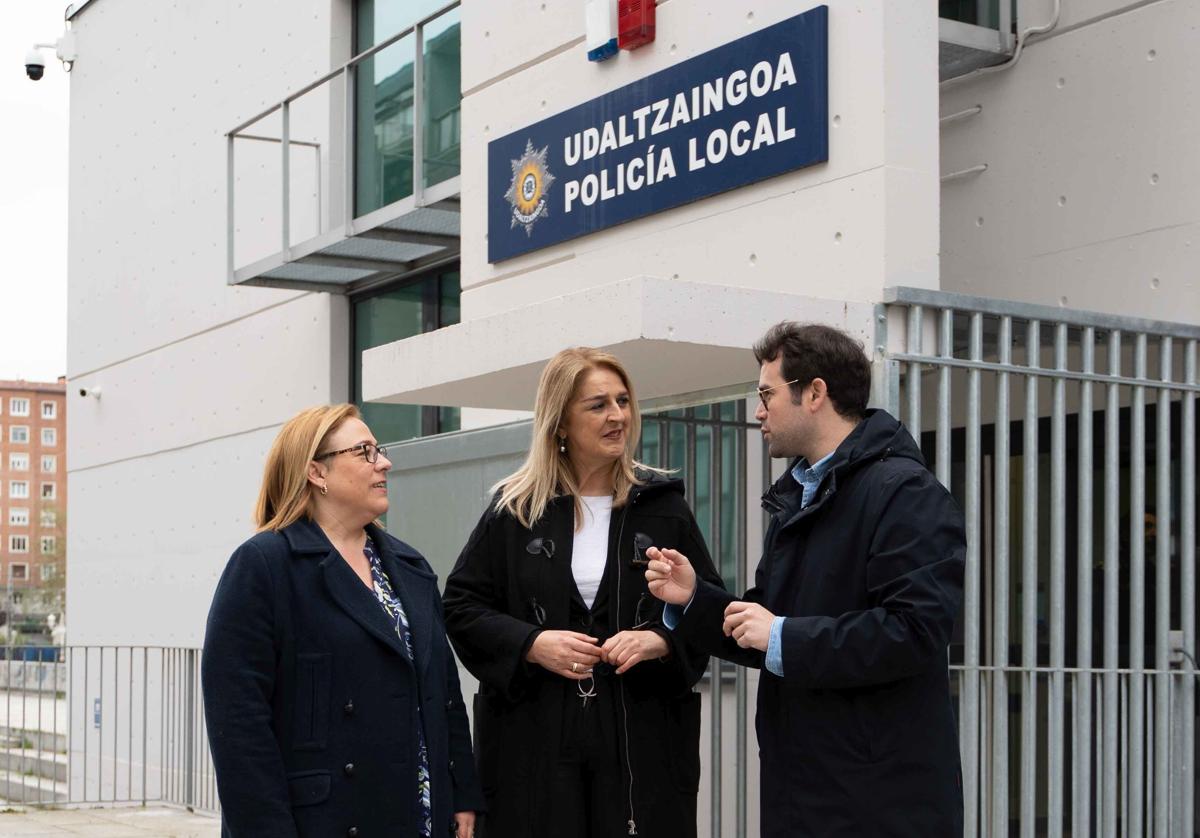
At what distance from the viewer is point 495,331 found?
600 cm

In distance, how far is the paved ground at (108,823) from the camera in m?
11.1

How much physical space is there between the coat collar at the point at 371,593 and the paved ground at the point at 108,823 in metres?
7.61

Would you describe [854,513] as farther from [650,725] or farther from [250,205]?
[250,205]

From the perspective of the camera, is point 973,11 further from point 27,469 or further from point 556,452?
point 27,469

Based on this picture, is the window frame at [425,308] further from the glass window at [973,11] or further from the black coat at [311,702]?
the black coat at [311,702]

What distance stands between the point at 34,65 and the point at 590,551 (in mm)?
14642

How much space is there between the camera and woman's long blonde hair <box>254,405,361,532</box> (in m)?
4.05

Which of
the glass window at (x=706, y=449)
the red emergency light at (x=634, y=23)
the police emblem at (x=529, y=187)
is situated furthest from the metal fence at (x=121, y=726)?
the red emergency light at (x=634, y=23)

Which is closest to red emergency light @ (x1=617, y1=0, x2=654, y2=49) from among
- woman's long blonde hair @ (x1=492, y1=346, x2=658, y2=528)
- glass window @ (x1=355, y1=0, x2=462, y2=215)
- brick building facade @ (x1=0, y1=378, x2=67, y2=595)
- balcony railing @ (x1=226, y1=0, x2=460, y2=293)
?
balcony railing @ (x1=226, y1=0, x2=460, y2=293)

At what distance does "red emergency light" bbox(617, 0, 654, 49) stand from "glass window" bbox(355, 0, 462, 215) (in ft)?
10.2

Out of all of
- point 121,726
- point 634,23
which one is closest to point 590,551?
point 634,23

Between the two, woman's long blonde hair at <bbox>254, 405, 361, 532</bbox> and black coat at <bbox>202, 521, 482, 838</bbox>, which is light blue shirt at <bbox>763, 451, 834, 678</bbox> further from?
woman's long blonde hair at <bbox>254, 405, 361, 532</bbox>

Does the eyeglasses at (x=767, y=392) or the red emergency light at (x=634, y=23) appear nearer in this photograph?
the eyeglasses at (x=767, y=392)

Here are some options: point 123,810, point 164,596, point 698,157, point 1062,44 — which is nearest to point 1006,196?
point 1062,44
